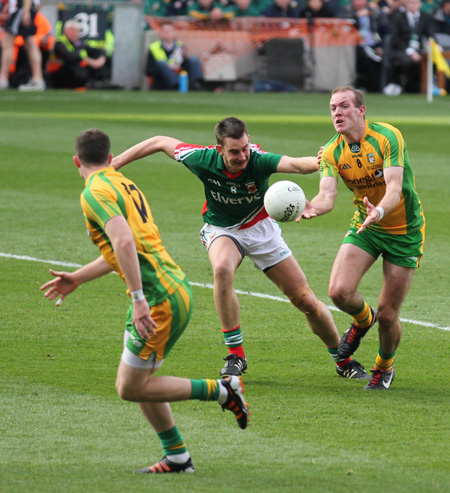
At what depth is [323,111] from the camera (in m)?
24.8

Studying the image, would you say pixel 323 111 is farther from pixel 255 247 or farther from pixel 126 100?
pixel 255 247

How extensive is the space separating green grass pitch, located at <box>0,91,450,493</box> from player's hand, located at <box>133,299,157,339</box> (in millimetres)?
770

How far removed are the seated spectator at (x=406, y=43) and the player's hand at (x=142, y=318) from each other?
87.2ft

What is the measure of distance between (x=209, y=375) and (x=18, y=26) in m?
20.0

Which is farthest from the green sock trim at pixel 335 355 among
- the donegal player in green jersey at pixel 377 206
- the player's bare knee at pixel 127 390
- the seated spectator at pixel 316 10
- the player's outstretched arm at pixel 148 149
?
the seated spectator at pixel 316 10

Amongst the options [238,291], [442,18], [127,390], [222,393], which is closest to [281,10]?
[442,18]

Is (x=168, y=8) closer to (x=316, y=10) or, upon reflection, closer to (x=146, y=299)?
(x=316, y=10)

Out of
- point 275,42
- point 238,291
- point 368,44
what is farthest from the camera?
point 368,44

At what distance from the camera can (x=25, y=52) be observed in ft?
90.8

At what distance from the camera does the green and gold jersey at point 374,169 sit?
7234mm

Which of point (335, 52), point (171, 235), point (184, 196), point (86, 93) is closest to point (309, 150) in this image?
point (184, 196)

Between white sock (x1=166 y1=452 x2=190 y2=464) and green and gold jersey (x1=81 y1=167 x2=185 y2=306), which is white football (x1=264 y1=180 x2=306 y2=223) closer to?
green and gold jersey (x1=81 y1=167 x2=185 y2=306)

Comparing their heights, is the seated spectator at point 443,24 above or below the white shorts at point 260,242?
below

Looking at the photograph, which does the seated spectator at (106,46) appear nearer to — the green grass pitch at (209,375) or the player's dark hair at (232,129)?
the green grass pitch at (209,375)
